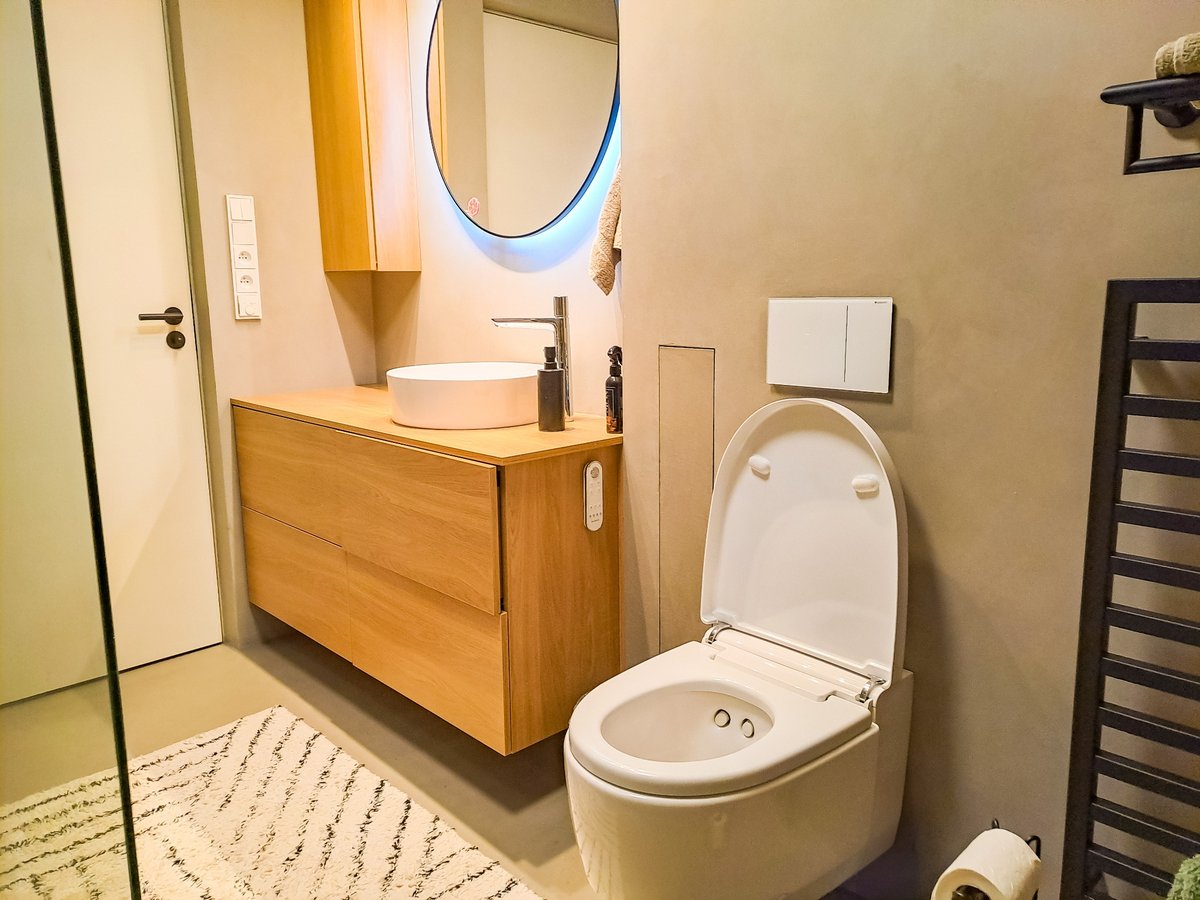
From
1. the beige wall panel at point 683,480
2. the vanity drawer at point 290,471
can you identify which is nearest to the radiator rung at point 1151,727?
the beige wall panel at point 683,480

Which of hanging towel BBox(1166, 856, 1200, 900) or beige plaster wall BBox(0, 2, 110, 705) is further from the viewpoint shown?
hanging towel BBox(1166, 856, 1200, 900)

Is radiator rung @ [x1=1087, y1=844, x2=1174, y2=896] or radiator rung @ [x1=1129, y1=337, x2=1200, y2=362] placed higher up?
radiator rung @ [x1=1129, y1=337, x2=1200, y2=362]

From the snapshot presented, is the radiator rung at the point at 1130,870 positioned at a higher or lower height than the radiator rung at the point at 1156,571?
lower

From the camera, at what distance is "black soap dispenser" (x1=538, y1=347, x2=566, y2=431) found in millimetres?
1847

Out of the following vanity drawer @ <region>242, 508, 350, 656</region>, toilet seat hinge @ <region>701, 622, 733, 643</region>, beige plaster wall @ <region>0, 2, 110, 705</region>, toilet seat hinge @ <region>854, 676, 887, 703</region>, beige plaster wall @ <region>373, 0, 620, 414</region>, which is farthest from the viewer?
vanity drawer @ <region>242, 508, 350, 656</region>

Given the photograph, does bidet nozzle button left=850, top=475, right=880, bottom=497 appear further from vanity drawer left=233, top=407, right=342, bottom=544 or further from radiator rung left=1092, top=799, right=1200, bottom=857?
vanity drawer left=233, top=407, right=342, bottom=544

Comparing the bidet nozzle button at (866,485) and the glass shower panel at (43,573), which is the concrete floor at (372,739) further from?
the bidet nozzle button at (866,485)

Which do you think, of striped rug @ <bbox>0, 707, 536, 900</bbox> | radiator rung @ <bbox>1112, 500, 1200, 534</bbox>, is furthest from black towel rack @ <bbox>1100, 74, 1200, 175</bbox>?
striped rug @ <bbox>0, 707, 536, 900</bbox>

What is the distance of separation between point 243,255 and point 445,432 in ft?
3.66

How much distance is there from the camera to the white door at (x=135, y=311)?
2.30 meters

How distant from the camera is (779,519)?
4.85 feet

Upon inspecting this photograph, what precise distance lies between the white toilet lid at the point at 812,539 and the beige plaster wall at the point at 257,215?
66.7 inches

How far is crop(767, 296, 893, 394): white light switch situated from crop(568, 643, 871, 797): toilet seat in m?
0.51

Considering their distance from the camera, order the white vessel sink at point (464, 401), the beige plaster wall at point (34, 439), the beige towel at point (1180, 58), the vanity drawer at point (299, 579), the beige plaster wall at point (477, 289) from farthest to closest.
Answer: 1. the vanity drawer at point (299, 579)
2. the beige plaster wall at point (477, 289)
3. the white vessel sink at point (464, 401)
4. the beige towel at point (1180, 58)
5. the beige plaster wall at point (34, 439)
